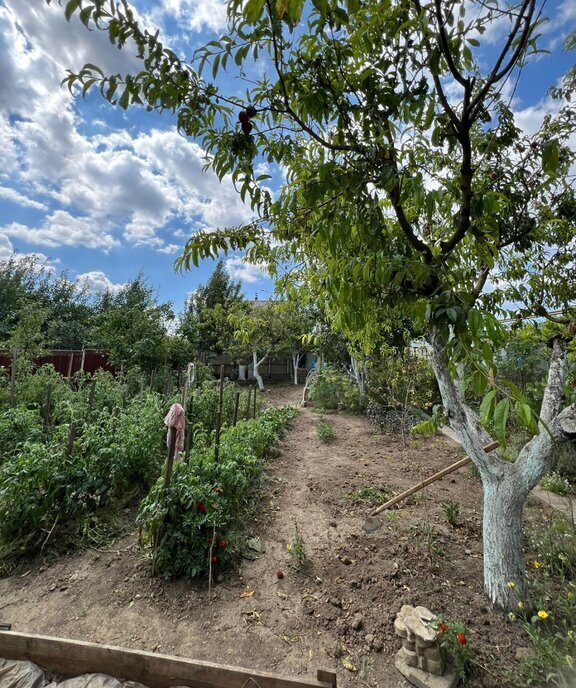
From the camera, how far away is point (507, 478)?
2250 millimetres

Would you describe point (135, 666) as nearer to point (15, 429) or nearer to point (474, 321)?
point (474, 321)

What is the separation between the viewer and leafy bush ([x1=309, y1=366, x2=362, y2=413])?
949 cm

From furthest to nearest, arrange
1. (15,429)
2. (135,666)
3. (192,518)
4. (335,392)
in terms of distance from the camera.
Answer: (335,392) < (15,429) < (192,518) < (135,666)

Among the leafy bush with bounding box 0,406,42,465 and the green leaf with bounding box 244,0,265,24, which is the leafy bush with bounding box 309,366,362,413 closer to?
the leafy bush with bounding box 0,406,42,465

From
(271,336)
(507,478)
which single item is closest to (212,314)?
(271,336)

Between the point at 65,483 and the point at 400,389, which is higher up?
the point at 400,389

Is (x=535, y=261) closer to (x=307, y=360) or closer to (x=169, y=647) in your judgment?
(x=169, y=647)

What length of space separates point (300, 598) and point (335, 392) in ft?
26.0

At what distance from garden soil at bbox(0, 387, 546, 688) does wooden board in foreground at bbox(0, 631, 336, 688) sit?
308 mm

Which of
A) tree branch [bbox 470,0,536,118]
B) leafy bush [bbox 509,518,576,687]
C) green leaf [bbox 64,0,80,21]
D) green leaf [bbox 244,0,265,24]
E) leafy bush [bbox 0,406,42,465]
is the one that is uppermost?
tree branch [bbox 470,0,536,118]

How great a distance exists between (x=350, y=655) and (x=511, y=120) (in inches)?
124

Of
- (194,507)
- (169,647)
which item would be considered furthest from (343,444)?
(169,647)

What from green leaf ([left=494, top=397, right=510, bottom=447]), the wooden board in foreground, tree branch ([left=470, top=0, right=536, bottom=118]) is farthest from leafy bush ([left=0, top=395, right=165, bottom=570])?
tree branch ([left=470, top=0, right=536, bottom=118])

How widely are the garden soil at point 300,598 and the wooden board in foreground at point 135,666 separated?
31cm
